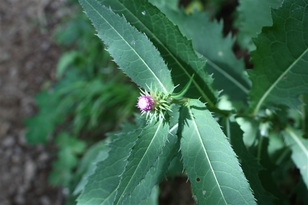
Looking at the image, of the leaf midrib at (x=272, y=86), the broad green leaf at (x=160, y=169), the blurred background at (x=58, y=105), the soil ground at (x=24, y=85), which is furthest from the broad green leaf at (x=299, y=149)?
the soil ground at (x=24, y=85)

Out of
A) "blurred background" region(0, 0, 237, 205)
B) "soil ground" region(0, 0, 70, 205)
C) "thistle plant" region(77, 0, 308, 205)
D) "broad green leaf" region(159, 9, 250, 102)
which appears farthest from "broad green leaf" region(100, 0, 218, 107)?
"soil ground" region(0, 0, 70, 205)

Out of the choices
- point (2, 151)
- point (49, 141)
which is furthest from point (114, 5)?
point (2, 151)

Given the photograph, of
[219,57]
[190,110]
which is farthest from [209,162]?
[219,57]

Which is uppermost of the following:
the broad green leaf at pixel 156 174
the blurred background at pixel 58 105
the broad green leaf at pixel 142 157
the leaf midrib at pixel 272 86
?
the blurred background at pixel 58 105

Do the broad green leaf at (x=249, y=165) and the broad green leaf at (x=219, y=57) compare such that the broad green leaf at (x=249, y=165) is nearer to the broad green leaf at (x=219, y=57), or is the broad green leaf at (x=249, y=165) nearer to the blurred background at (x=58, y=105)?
the broad green leaf at (x=219, y=57)

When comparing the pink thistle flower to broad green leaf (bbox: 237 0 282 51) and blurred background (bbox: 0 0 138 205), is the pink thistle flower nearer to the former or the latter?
broad green leaf (bbox: 237 0 282 51)

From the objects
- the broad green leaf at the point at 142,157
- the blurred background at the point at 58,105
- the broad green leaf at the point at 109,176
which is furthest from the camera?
the blurred background at the point at 58,105
